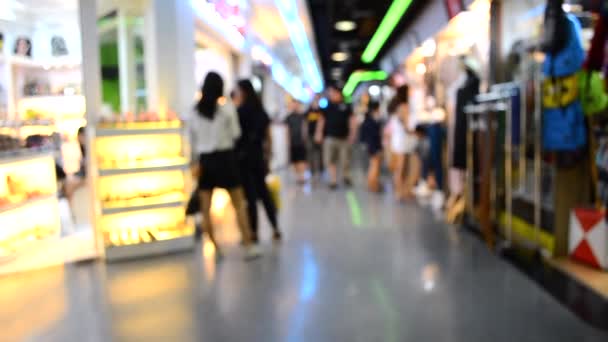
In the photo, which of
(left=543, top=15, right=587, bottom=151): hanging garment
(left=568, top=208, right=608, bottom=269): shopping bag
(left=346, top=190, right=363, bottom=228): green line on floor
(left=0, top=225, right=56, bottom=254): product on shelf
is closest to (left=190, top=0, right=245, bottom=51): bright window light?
(left=0, top=225, right=56, bottom=254): product on shelf

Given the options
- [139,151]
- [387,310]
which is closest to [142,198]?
[139,151]

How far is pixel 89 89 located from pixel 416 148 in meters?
4.98

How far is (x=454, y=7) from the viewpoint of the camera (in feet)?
21.5

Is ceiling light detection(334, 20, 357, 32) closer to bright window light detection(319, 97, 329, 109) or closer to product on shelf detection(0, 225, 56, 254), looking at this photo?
bright window light detection(319, 97, 329, 109)

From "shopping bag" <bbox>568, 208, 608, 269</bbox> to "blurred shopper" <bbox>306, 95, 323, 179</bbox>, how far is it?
6.78m

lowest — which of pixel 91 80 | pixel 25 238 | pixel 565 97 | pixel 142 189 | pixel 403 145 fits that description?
pixel 25 238

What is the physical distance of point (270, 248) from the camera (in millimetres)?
5270

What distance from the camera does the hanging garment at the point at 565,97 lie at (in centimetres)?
407

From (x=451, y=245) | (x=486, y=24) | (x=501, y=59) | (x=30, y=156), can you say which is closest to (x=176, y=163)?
(x=30, y=156)

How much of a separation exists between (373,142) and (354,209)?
270 cm

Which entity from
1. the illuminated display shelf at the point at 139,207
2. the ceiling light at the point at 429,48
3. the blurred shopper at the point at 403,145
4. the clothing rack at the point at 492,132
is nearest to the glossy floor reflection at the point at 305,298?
the clothing rack at the point at 492,132

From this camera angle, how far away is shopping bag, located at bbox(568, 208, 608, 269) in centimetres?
407

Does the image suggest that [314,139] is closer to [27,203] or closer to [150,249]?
[150,249]

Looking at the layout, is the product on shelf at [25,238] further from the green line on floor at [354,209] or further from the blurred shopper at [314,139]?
the blurred shopper at [314,139]
